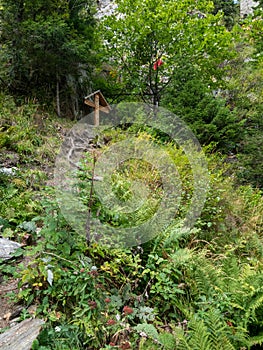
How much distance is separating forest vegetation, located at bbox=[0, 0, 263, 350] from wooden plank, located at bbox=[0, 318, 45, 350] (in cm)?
6

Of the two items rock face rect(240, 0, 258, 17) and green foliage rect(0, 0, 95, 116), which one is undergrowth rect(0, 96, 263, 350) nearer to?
green foliage rect(0, 0, 95, 116)

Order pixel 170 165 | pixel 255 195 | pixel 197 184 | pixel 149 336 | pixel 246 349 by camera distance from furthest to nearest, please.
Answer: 1. pixel 255 195
2. pixel 170 165
3. pixel 197 184
4. pixel 246 349
5. pixel 149 336

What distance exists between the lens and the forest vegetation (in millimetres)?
2148

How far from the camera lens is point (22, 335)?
1893 millimetres

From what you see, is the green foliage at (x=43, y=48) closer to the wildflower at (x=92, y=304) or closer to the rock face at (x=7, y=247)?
the rock face at (x=7, y=247)

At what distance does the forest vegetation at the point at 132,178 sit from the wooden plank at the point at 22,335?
62 millimetres

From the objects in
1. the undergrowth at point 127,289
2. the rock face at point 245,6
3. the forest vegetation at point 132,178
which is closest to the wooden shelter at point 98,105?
the forest vegetation at point 132,178

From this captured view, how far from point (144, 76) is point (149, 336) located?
7462mm

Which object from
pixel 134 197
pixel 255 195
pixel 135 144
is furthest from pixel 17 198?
pixel 255 195

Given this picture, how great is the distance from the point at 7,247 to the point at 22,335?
952 mm

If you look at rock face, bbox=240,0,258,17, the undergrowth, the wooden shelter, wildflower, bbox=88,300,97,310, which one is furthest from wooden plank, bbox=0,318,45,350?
rock face, bbox=240,0,258,17

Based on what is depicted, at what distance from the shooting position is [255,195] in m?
4.65

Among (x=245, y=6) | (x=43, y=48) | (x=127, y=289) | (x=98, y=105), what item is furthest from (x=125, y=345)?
(x=245, y=6)

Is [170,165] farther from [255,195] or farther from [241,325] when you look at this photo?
[241,325]
